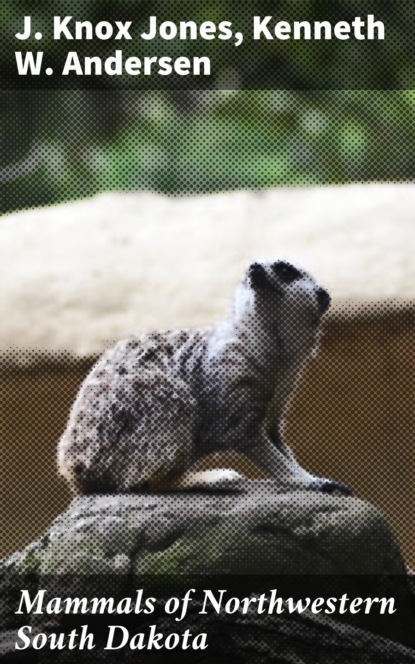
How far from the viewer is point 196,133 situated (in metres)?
3.55

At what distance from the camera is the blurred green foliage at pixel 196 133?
3535mm

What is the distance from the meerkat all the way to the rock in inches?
3.0

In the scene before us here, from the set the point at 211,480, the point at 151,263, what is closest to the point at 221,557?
the point at 211,480

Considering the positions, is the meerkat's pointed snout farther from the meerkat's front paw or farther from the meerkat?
the meerkat's front paw

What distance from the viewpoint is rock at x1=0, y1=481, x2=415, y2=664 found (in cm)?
329

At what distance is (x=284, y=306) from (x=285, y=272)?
0.07 m

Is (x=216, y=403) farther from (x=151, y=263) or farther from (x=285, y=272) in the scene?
(x=151, y=263)

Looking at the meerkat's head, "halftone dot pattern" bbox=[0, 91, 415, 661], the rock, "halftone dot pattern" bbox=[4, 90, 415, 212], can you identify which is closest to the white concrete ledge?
"halftone dot pattern" bbox=[0, 91, 415, 661]

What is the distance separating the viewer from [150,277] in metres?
3.95

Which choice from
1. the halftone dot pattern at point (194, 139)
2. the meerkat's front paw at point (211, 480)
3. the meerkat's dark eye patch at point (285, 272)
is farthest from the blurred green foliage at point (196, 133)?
the meerkat's front paw at point (211, 480)

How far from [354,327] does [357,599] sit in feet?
2.58

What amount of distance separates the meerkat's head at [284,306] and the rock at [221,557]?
33 centimetres

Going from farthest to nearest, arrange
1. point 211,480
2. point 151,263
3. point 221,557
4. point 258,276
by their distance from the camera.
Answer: point 151,263 → point 211,480 → point 258,276 → point 221,557

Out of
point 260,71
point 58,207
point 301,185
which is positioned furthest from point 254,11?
point 58,207
